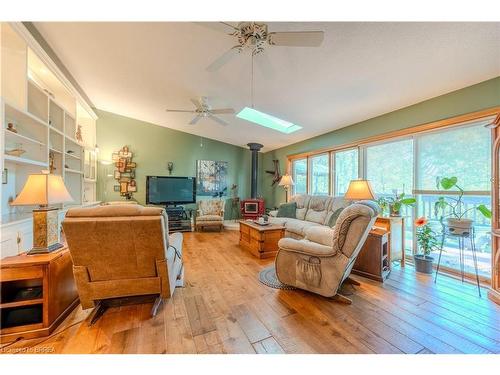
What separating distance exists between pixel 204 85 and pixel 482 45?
317 cm

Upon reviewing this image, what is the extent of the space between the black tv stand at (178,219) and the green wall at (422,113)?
369 centimetres

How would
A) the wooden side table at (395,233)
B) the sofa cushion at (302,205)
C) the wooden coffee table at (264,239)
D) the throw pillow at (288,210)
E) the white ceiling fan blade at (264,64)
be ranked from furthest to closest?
the throw pillow at (288,210) → the sofa cushion at (302,205) → the wooden coffee table at (264,239) → the wooden side table at (395,233) → the white ceiling fan blade at (264,64)

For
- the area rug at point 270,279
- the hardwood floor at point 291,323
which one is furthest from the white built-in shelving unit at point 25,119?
the area rug at point 270,279

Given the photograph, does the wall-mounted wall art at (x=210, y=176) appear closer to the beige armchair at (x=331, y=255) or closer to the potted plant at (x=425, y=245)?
the beige armchair at (x=331, y=255)

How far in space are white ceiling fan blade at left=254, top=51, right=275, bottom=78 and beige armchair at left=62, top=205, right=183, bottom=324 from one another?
1990 millimetres

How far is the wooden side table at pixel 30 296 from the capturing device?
151cm

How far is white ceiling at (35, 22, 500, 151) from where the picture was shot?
1.90 meters

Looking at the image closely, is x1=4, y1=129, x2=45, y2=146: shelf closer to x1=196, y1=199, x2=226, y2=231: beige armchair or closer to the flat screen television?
the flat screen television

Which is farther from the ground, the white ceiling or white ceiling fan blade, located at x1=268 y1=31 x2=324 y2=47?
the white ceiling

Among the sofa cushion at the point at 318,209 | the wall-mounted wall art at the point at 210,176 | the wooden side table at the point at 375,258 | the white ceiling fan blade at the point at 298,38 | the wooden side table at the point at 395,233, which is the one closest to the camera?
the white ceiling fan blade at the point at 298,38

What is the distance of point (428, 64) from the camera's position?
2.20m

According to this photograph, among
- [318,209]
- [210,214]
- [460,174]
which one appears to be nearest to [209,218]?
[210,214]

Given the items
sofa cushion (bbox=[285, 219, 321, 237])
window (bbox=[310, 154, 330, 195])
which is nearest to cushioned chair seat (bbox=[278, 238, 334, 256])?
sofa cushion (bbox=[285, 219, 321, 237])

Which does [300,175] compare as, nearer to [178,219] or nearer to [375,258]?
[375,258]
